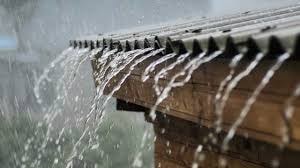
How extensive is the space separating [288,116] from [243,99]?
0.44 meters

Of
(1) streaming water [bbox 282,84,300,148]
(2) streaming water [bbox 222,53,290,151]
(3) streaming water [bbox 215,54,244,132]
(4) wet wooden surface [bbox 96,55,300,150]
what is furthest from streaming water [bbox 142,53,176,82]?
(1) streaming water [bbox 282,84,300,148]

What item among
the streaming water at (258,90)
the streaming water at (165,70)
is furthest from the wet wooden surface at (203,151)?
the streaming water at (165,70)

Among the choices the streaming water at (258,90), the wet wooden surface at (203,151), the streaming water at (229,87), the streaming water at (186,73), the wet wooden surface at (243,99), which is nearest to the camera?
the streaming water at (258,90)

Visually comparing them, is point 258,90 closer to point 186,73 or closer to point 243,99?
point 243,99

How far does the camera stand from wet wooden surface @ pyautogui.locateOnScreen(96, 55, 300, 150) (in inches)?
89.1

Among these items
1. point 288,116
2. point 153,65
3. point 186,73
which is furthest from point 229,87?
point 153,65

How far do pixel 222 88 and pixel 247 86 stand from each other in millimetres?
218

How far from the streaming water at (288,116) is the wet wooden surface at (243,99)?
0.02 metres

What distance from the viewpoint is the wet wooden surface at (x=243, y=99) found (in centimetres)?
226

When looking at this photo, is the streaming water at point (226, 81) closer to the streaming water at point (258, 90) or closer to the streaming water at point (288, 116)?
the streaming water at point (258, 90)

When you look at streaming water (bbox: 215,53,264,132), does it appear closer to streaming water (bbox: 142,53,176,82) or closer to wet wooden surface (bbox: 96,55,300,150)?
wet wooden surface (bbox: 96,55,300,150)

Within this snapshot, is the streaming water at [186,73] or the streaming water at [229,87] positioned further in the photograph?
the streaming water at [186,73]

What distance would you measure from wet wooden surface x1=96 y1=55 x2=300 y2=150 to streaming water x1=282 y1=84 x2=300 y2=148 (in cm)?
2

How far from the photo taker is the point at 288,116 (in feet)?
7.23
